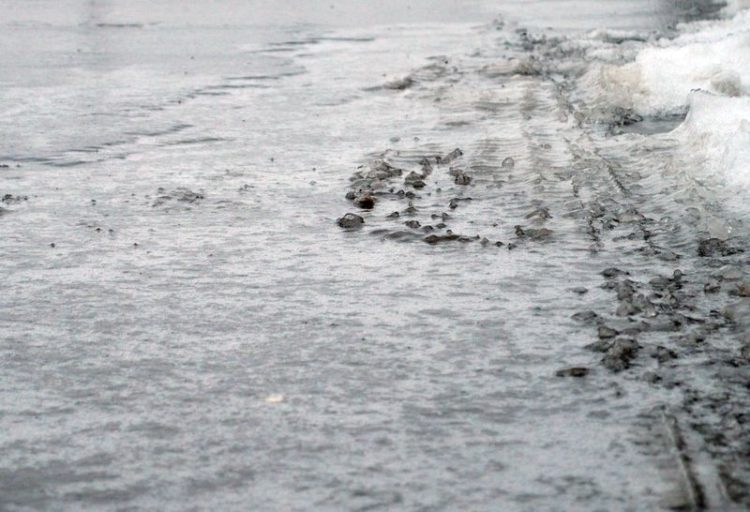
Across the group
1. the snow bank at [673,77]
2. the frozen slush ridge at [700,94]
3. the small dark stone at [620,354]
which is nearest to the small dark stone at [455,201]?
the frozen slush ridge at [700,94]

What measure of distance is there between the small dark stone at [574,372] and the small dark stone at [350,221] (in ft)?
6.76

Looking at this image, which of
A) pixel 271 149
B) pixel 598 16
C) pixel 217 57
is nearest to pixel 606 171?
pixel 271 149

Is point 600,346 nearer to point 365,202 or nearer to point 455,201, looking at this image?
point 455,201

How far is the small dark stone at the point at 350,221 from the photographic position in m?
5.75

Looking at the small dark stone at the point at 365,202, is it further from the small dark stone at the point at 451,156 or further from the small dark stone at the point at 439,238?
→ the small dark stone at the point at 451,156

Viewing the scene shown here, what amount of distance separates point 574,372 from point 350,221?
6.94ft

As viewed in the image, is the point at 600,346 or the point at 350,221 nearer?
the point at 600,346

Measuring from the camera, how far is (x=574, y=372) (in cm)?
385

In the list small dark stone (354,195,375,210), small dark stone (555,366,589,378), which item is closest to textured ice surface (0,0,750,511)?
small dark stone (555,366,589,378)

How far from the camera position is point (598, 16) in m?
16.2

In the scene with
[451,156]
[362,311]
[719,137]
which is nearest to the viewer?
[362,311]

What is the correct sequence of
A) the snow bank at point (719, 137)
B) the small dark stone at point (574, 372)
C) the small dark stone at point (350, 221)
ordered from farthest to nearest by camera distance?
the snow bank at point (719, 137), the small dark stone at point (350, 221), the small dark stone at point (574, 372)

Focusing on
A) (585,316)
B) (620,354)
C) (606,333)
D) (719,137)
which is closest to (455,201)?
(719,137)

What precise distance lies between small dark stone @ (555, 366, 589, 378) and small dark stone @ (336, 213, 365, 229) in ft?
6.76
